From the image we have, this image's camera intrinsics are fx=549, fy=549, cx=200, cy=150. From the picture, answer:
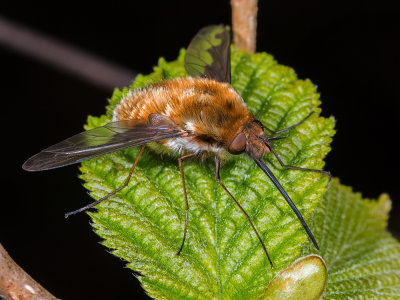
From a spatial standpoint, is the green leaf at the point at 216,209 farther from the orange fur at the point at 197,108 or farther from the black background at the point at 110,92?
the black background at the point at 110,92

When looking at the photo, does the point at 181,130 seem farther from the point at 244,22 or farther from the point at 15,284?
the point at 15,284

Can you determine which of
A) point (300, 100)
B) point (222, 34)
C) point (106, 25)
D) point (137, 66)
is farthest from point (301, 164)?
point (106, 25)

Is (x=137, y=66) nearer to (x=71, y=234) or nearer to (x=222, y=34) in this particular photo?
(x=71, y=234)

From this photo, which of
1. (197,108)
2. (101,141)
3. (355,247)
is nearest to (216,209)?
(197,108)

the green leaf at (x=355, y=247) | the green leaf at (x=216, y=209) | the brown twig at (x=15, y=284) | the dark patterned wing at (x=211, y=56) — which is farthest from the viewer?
the dark patterned wing at (x=211, y=56)

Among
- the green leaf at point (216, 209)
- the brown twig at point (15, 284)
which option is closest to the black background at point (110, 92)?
the green leaf at point (216, 209)
